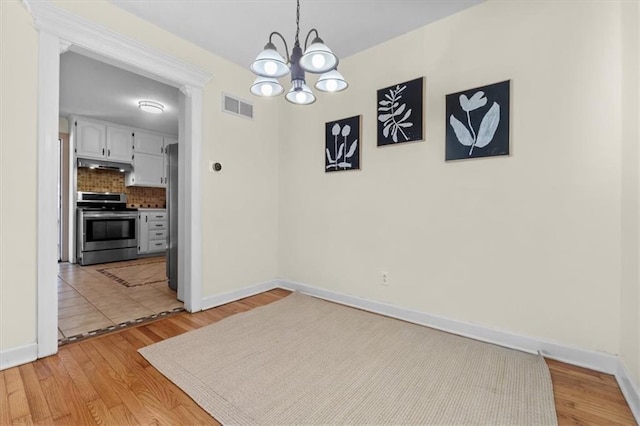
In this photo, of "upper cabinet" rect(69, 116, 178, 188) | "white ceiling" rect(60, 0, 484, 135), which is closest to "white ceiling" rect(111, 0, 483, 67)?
"white ceiling" rect(60, 0, 484, 135)

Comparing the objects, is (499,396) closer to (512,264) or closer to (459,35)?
(512,264)

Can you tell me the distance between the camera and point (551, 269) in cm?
190

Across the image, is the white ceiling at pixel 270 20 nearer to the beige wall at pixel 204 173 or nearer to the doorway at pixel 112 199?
the beige wall at pixel 204 173

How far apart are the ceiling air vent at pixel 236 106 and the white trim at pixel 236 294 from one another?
1.91 metres

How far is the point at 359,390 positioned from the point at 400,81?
95.2 inches

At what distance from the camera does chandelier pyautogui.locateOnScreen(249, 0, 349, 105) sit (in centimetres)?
153

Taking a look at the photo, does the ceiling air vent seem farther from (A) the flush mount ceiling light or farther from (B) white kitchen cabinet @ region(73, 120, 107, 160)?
(B) white kitchen cabinet @ region(73, 120, 107, 160)

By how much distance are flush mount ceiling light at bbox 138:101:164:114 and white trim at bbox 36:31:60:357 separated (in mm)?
2441

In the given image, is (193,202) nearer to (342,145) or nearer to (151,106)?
(342,145)

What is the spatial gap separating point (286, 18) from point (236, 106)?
1.07 m

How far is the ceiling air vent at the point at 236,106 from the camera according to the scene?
2973 mm

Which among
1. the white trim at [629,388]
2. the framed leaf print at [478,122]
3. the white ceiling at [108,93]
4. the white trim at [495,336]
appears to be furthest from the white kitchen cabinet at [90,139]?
the white trim at [629,388]

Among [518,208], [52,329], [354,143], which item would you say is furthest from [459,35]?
[52,329]

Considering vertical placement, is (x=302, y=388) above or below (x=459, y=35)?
below
